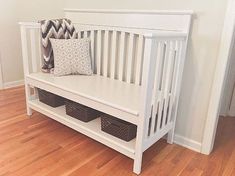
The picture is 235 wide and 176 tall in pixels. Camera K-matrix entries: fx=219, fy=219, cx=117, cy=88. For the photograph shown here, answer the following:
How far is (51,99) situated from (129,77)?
0.74 metres

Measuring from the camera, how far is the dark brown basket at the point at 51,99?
200 cm

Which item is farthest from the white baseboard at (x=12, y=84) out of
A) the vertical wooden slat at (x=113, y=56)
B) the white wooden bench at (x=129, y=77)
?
the vertical wooden slat at (x=113, y=56)

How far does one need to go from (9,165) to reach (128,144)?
80 centimetres

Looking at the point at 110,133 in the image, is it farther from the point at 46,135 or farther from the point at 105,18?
the point at 105,18

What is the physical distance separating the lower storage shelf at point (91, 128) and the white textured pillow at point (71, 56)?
339mm

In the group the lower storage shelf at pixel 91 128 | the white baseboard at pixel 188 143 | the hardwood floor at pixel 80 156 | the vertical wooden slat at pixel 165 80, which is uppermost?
the vertical wooden slat at pixel 165 80

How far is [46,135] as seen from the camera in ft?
6.05

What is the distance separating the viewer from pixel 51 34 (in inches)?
79.4

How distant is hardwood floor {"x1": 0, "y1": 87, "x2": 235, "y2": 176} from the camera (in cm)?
145

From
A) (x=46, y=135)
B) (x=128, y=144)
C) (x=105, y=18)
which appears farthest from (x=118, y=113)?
(x=105, y=18)

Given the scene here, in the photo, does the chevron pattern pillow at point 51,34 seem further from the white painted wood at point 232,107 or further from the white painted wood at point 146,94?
the white painted wood at point 232,107

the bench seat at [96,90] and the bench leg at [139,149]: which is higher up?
the bench seat at [96,90]

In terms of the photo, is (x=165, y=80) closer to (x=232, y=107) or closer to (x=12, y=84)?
(x=232, y=107)

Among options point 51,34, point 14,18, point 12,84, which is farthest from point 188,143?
point 14,18
